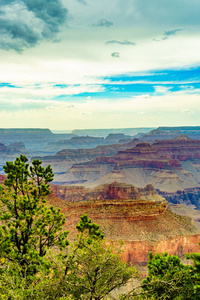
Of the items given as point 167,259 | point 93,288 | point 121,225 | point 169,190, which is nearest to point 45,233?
point 93,288

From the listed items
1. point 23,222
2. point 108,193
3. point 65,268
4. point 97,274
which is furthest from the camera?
point 108,193

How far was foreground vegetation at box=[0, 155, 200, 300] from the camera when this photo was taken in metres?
15.3

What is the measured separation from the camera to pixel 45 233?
20250mm

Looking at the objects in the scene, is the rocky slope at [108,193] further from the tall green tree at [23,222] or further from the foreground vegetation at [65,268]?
Answer: the tall green tree at [23,222]

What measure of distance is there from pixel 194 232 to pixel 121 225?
1505 cm

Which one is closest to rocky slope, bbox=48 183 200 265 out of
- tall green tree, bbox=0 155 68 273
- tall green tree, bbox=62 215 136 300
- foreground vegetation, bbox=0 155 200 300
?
foreground vegetation, bbox=0 155 200 300

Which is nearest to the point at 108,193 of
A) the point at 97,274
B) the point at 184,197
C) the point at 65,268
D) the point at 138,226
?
the point at 184,197

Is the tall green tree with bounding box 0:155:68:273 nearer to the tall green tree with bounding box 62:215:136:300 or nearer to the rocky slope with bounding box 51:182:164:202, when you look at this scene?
the tall green tree with bounding box 62:215:136:300

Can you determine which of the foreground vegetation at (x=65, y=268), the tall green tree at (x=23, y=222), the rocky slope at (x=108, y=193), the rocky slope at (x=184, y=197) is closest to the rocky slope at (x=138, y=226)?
the foreground vegetation at (x=65, y=268)

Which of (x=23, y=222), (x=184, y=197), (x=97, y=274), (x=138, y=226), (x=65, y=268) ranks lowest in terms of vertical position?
(x=138, y=226)

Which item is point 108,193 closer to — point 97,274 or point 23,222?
point 23,222

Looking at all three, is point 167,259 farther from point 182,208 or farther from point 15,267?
point 182,208

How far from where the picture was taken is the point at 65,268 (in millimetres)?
18312

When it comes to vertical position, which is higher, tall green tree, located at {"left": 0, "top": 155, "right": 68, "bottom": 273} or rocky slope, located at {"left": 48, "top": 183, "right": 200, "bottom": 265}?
tall green tree, located at {"left": 0, "top": 155, "right": 68, "bottom": 273}
